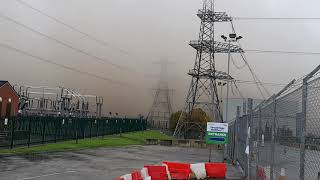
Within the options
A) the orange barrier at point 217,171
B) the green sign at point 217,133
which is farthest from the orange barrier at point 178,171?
the green sign at point 217,133

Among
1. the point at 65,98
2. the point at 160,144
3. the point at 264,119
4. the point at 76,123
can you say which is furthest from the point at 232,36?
the point at 264,119

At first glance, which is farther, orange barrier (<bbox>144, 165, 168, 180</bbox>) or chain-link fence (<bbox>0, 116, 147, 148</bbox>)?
chain-link fence (<bbox>0, 116, 147, 148</bbox>)

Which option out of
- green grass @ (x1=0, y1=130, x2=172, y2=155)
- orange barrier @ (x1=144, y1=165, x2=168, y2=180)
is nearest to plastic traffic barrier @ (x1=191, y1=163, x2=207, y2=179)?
orange barrier @ (x1=144, y1=165, x2=168, y2=180)

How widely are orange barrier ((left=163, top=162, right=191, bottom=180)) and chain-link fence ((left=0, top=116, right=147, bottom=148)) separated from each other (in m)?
14.7

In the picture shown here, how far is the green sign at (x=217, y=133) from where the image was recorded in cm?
2839

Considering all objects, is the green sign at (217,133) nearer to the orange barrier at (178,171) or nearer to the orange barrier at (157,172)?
the orange barrier at (178,171)

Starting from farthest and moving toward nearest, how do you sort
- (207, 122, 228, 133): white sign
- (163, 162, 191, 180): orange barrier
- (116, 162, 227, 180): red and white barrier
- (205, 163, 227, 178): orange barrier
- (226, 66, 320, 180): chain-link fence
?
(207, 122, 228, 133): white sign < (205, 163, 227, 178): orange barrier < (163, 162, 191, 180): orange barrier < (116, 162, 227, 180): red and white barrier < (226, 66, 320, 180): chain-link fence

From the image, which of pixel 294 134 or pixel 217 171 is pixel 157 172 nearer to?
pixel 217 171

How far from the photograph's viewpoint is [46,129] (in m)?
38.5

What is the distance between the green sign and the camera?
28391 mm

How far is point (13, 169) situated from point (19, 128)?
1355 cm

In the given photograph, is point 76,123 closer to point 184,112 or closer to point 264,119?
point 184,112

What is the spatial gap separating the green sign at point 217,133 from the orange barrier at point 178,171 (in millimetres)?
9134

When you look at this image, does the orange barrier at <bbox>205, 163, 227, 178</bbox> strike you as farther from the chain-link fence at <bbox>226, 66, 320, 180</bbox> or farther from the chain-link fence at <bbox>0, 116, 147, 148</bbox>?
the chain-link fence at <bbox>0, 116, 147, 148</bbox>
